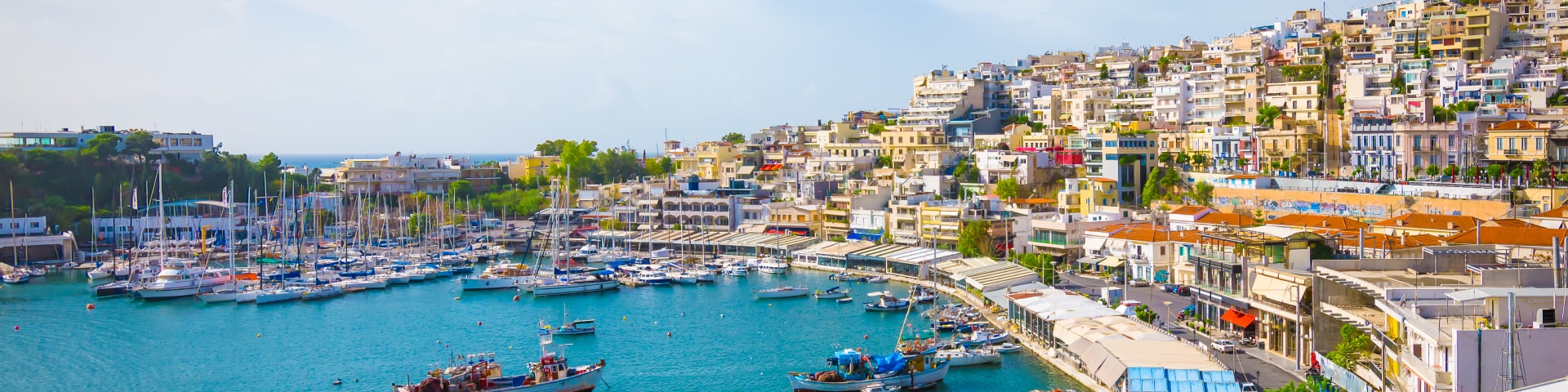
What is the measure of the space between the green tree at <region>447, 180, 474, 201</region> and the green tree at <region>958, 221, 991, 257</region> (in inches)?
1223

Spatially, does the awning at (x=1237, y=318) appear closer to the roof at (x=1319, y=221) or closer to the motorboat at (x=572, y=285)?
the roof at (x=1319, y=221)

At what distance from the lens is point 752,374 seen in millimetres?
25281

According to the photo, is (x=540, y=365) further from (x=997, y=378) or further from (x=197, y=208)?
(x=197, y=208)

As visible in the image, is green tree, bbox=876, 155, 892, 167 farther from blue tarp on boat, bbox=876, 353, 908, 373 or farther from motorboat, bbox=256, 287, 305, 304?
blue tarp on boat, bbox=876, 353, 908, 373

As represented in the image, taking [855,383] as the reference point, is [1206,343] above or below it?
above

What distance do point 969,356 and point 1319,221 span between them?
39.8 ft

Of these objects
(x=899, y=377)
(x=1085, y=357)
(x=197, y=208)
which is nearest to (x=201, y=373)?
(x=899, y=377)

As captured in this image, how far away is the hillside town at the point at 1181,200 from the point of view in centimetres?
2012

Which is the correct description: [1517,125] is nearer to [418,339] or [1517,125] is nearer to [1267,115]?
[1267,115]

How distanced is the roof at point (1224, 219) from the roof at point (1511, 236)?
267 inches

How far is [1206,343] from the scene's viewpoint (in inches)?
914

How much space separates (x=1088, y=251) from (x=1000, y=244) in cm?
445

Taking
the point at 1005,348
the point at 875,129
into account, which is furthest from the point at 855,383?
the point at 875,129

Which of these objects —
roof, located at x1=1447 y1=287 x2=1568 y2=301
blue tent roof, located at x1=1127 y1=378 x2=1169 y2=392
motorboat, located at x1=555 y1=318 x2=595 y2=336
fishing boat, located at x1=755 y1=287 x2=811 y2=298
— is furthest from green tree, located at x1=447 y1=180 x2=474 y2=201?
roof, located at x1=1447 y1=287 x2=1568 y2=301
